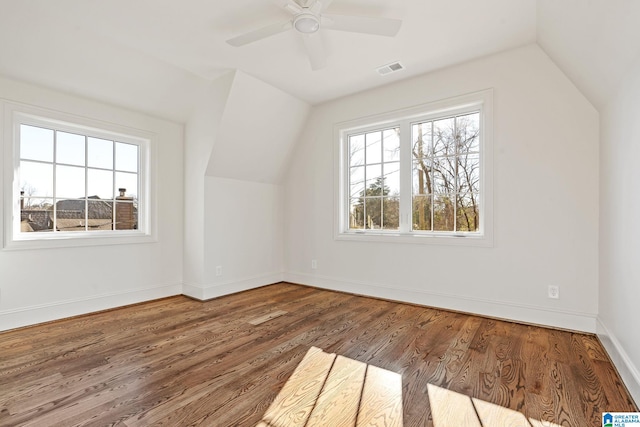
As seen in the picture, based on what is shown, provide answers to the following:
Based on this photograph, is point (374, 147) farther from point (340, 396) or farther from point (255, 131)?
point (340, 396)

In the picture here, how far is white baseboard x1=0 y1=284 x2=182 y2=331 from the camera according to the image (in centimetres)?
290

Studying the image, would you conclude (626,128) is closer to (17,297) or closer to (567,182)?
(567,182)

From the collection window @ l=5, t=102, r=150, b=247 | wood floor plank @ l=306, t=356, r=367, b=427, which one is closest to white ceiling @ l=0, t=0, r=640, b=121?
window @ l=5, t=102, r=150, b=247

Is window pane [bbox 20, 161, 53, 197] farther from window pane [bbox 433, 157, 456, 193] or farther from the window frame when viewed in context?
window pane [bbox 433, 157, 456, 193]

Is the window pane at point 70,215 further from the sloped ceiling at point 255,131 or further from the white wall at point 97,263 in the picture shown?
the sloped ceiling at point 255,131

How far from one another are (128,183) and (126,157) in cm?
32

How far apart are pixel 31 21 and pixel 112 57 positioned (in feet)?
2.02

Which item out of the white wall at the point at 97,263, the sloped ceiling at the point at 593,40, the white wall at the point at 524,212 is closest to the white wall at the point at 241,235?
the white wall at the point at 97,263

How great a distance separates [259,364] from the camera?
2.21 metres

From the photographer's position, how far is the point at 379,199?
4.10m

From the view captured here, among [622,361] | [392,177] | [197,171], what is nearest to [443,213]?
[392,177]

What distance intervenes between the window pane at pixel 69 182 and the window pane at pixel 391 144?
3572mm

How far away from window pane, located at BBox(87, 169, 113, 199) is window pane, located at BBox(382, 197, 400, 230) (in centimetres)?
336

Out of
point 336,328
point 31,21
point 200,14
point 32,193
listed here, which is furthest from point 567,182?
point 32,193
